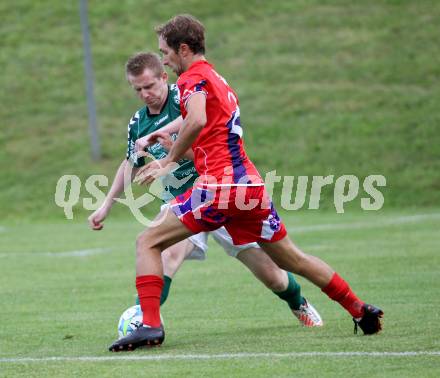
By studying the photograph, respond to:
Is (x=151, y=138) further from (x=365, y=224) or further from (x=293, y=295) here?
(x=365, y=224)

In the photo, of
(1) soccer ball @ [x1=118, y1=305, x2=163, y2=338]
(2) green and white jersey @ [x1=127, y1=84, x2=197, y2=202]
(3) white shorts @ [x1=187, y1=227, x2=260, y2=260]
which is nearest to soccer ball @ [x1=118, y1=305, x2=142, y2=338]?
(1) soccer ball @ [x1=118, y1=305, x2=163, y2=338]

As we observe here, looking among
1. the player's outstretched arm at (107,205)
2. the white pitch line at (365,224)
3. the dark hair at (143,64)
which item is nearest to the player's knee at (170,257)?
the player's outstretched arm at (107,205)

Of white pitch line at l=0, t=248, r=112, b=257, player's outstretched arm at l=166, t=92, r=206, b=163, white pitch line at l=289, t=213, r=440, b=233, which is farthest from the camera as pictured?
white pitch line at l=289, t=213, r=440, b=233

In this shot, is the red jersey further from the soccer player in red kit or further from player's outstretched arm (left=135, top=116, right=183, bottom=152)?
player's outstretched arm (left=135, top=116, right=183, bottom=152)

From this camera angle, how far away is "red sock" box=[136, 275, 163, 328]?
22.5 feet

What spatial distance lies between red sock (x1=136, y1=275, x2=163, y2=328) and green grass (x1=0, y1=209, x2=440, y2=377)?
0.20 m

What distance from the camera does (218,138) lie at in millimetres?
6816

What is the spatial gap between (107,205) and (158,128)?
69cm

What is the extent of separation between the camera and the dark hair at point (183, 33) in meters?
6.80

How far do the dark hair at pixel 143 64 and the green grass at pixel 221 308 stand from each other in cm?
193

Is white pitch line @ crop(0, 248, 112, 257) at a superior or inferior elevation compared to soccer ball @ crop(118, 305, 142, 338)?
superior

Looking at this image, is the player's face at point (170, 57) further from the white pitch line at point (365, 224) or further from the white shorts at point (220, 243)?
the white pitch line at point (365, 224)

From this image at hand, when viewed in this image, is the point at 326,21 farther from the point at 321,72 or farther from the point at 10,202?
the point at 10,202

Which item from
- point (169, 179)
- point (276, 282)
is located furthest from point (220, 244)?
point (169, 179)
